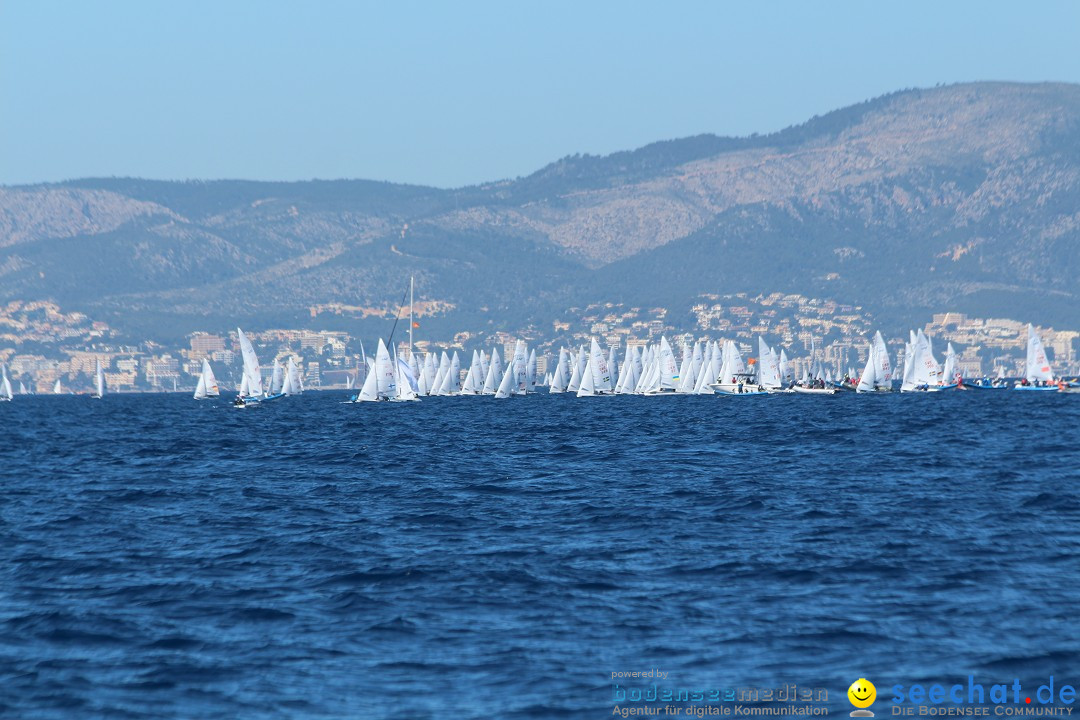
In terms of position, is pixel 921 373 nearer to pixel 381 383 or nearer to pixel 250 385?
pixel 381 383

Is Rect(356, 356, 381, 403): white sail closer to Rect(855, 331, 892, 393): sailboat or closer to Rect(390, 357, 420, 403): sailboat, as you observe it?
Rect(390, 357, 420, 403): sailboat

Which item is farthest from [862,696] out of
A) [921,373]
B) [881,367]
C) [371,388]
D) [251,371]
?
[921,373]

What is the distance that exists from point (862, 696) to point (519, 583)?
32.9 ft

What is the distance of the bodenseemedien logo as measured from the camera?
60.6 feet

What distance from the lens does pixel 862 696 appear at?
62.6 feet

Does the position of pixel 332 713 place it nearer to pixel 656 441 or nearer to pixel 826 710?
pixel 826 710

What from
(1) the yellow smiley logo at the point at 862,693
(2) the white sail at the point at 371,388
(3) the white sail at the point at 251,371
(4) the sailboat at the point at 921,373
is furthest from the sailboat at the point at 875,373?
(1) the yellow smiley logo at the point at 862,693

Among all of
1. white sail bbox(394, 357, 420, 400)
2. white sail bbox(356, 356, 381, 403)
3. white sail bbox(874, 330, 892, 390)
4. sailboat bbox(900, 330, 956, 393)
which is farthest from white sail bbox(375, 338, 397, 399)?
sailboat bbox(900, 330, 956, 393)

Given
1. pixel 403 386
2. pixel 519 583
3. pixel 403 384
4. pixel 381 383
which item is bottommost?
pixel 403 386

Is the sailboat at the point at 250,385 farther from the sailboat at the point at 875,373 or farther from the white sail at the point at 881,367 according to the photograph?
the white sail at the point at 881,367

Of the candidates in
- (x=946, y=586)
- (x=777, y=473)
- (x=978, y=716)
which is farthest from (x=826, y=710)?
(x=777, y=473)

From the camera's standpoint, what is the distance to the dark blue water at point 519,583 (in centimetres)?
2064

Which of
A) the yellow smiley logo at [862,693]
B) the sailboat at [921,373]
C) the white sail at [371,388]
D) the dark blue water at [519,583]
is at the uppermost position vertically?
the yellow smiley logo at [862,693]

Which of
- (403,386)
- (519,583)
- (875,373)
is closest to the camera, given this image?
(519,583)
